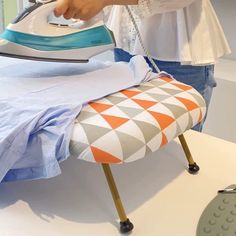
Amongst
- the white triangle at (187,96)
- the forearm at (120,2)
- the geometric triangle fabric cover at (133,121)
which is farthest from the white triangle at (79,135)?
the forearm at (120,2)

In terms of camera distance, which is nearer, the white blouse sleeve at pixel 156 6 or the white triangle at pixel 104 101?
the white triangle at pixel 104 101

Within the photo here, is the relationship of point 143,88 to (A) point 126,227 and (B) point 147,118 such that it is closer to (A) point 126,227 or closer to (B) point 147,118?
(B) point 147,118

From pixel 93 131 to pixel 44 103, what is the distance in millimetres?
125

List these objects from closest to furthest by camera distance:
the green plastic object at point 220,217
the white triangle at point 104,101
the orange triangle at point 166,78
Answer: the green plastic object at point 220,217 < the white triangle at point 104,101 < the orange triangle at point 166,78

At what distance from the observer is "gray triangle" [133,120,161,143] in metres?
0.56

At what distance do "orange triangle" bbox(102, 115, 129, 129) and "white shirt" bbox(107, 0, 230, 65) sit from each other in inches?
16.2

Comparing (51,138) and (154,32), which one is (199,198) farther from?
(154,32)

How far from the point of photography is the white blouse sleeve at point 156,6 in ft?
2.69

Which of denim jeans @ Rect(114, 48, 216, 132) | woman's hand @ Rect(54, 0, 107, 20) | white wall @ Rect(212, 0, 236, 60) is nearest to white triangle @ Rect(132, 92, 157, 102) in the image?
woman's hand @ Rect(54, 0, 107, 20)

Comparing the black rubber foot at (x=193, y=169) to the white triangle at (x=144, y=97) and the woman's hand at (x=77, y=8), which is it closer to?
the white triangle at (x=144, y=97)

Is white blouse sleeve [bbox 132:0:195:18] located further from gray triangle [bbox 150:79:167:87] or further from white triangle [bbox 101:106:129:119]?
white triangle [bbox 101:106:129:119]

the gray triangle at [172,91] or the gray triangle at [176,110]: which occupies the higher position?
the gray triangle at [176,110]

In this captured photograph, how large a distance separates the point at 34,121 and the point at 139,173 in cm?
21

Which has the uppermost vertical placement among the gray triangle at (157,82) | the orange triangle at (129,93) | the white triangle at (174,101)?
the white triangle at (174,101)
